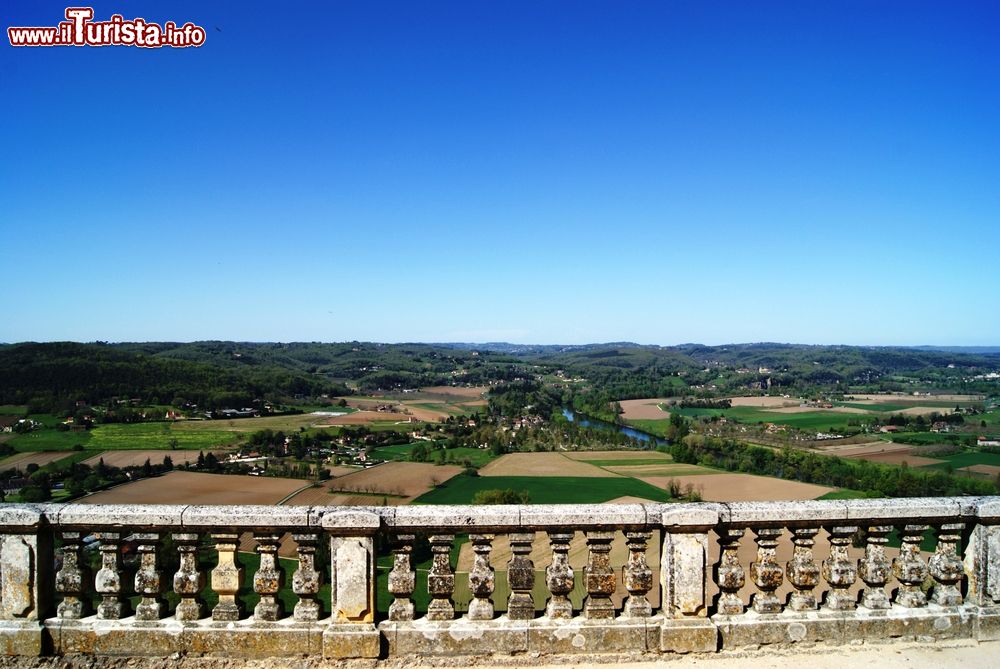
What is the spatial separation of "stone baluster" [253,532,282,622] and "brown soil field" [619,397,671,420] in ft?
288

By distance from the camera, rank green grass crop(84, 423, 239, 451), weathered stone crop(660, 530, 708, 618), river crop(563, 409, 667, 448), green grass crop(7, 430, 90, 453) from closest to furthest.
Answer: weathered stone crop(660, 530, 708, 618) → green grass crop(7, 430, 90, 453) → green grass crop(84, 423, 239, 451) → river crop(563, 409, 667, 448)

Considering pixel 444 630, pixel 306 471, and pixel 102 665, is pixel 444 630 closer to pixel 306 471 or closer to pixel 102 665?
pixel 102 665

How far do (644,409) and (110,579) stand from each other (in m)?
99.8

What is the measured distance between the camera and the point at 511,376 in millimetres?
144625

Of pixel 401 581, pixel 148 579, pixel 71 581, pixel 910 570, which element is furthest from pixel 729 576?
pixel 71 581

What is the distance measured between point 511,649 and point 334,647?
1.41 m

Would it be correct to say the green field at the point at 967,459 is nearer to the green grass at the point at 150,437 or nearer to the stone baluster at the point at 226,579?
Result: the stone baluster at the point at 226,579

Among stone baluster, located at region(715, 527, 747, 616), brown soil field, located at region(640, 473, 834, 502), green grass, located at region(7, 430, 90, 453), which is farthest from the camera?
green grass, located at region(7, 430, 90, 453)

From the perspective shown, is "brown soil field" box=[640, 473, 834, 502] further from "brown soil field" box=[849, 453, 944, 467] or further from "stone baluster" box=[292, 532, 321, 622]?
"stone baluster" box=[292, 532, 321, 622]

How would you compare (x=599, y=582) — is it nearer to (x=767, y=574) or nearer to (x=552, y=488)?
(x=767, y=574)

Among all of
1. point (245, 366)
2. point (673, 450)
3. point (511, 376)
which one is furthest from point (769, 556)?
point (511, 376)

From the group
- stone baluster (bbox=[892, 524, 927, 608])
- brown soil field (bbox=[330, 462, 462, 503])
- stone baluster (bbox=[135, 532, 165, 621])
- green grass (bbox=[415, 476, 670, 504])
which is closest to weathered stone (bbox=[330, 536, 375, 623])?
stone baluster (bbox=[135, 532, 165, 621])

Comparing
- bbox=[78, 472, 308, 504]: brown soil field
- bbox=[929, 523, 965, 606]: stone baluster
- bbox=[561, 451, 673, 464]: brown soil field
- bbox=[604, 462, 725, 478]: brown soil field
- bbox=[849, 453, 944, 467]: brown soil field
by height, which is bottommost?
bbox=[561, 451, 673, 464]: brown soil field

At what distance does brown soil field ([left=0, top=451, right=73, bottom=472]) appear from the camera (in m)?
34.5
